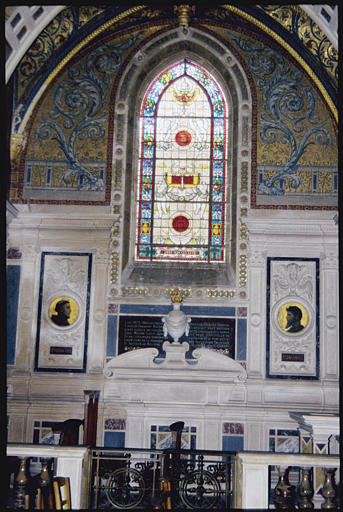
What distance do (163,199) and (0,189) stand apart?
10244mm

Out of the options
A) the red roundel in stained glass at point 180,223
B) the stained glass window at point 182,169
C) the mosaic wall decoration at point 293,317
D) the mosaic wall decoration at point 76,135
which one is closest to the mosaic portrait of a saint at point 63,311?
the stained glass window at point 182,169

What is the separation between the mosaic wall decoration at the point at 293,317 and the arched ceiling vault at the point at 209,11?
306 centimetres

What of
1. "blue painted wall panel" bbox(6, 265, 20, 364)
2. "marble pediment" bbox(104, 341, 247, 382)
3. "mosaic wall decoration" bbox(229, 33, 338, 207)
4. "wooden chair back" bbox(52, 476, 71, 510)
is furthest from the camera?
"mosaic wall decoration" bbox(229, 33, 338, 207)

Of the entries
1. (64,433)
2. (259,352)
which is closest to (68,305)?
(259,352)

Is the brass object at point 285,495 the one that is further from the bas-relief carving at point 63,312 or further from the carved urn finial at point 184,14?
the carved urn finial at point 184,14

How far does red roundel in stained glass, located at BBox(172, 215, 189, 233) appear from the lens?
1248cm

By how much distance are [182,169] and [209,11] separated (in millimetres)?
3035

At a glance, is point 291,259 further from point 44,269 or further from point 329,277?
point 44,269

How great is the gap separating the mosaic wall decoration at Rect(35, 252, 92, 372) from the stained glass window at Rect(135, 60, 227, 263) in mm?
1259

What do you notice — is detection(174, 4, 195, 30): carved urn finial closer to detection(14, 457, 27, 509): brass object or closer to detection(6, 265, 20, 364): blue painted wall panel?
detection(6, 265, 20, 364): blue painted wall panel

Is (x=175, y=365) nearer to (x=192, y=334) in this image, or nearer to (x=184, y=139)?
(x=192, y=334)

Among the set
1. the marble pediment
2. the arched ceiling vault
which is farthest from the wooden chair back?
the arched ceiling vault

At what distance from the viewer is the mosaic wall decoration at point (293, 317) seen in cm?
1151

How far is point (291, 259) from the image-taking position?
11867 mm
